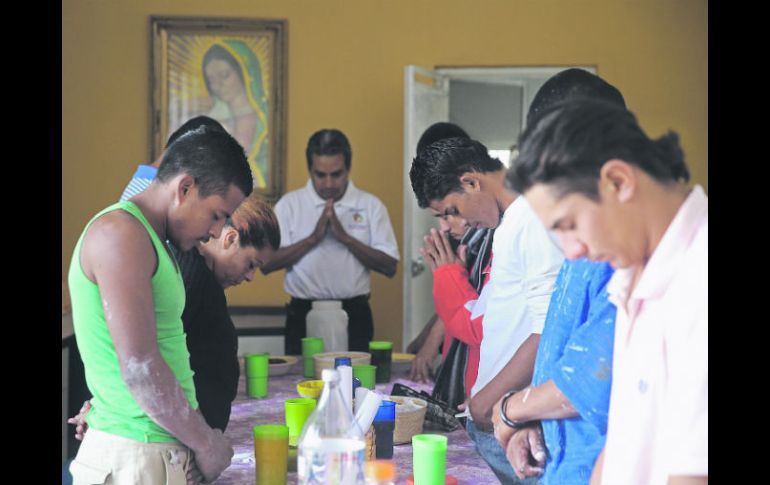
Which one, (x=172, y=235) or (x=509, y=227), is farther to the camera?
(x=509, y=227)

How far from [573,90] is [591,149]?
0.72 m

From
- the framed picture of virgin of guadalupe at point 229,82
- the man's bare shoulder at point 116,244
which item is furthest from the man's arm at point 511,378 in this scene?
the framed picture of virgin of guadalupe at point 229,82

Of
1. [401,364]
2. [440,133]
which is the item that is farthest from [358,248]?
[401,364]

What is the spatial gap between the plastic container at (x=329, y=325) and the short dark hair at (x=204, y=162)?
4.85 ft

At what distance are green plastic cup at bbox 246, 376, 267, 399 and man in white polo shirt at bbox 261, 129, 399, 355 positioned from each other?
61.3 inches

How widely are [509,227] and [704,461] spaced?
0.93 meters

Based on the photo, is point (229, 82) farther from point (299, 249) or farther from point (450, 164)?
point (450, 164)

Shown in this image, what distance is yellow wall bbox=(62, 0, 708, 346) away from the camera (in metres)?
5.13

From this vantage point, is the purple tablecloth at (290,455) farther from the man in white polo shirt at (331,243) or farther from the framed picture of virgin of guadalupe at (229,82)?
the framed picture of virgin of guadalupe at (229,82)

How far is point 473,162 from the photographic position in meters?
2.27

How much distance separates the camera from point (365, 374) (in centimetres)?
251

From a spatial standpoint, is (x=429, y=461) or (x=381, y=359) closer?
(x=429, y=461)

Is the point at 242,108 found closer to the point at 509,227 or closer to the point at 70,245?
the point at 70,245

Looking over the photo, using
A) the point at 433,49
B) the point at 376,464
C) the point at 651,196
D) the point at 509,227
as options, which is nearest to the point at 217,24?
the point at 433,49
